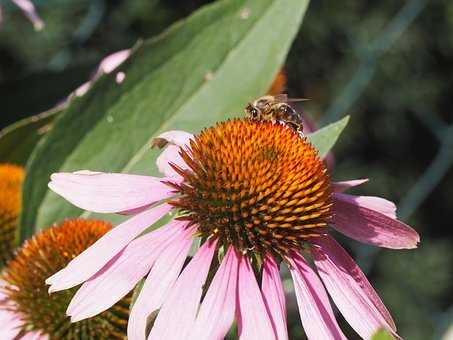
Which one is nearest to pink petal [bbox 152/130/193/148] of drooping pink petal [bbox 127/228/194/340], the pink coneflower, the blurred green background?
the pink coneflower

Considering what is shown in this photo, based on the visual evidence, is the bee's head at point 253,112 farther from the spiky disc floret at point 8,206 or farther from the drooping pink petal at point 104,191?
the spiky disc floret at point 8,206

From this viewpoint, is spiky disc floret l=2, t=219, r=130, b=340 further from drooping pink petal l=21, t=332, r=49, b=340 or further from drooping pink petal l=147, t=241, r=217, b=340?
drooping pink petal l=147, t=241, r=217, b=340

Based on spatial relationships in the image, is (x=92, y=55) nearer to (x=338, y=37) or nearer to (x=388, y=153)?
(x=338, y=37)

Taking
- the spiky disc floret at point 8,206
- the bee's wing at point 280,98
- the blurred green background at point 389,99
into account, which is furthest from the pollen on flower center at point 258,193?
the blurred green background at point 389,99

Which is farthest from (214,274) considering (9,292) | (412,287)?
(412,287)

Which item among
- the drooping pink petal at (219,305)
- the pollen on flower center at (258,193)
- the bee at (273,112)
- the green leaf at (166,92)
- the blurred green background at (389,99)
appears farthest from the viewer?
the blurred green background at (389,99)
